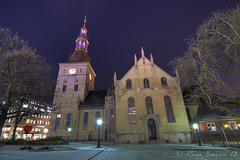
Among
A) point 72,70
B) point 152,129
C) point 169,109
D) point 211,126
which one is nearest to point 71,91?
point 72,70

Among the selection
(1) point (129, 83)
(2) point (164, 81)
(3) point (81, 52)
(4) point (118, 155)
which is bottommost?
(4) point (118, 155)

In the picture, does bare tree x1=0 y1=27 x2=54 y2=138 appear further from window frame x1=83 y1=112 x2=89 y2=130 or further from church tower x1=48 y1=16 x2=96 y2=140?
window frame x1=83 y1=112 x2=89 y2=130

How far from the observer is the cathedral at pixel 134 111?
64.9ft

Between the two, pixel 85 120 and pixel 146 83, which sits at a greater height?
pixel 146 83

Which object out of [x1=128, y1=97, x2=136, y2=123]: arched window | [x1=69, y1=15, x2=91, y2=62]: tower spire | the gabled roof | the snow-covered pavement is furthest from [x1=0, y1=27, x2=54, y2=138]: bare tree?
[x1=69, y1=15, x2=91, y2=62]: tower spire

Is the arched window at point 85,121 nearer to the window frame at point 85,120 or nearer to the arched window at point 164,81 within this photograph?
the window frame at point 85,120

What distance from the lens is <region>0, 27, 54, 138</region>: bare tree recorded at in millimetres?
13346

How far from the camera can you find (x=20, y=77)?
15578mm

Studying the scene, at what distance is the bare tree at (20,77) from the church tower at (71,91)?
13.2 meters

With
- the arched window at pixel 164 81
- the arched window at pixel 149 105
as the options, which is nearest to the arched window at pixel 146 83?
the arched window at pixel 149 105

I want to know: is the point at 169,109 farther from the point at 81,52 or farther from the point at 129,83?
the point at 81,52

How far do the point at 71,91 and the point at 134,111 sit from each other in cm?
2217

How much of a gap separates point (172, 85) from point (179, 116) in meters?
5.78

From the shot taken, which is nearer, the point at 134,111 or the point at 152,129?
the point at 134,111
